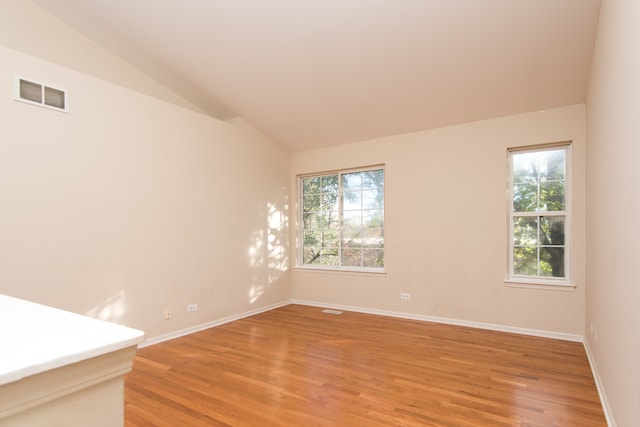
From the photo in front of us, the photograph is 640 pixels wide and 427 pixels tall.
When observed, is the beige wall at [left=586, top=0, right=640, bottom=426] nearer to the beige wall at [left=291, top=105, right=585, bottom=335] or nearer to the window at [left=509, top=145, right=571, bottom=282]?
the beige wall at [left=291, top=105, right=585, bottom=335]

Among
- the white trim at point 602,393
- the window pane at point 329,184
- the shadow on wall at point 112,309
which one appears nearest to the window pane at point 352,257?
the window pane at point 329,184

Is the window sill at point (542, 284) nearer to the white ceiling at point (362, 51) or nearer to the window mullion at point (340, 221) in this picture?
the white ceiling at point (362, 51)

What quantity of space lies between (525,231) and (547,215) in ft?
0.95

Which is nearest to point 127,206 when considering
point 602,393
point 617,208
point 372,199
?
point 372,199

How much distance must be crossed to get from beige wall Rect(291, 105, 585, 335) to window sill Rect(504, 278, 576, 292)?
5 cm

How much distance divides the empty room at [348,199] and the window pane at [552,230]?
3cm

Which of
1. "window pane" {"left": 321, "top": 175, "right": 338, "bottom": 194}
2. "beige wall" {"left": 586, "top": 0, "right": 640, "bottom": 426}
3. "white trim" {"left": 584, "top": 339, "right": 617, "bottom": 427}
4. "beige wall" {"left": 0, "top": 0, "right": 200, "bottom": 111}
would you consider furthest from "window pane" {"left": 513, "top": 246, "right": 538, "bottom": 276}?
"beige wall" {"left": 0, "top": 0, "right": 200, "bottom": 111}

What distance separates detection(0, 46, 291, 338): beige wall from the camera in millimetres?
3057

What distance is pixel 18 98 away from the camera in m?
3.03

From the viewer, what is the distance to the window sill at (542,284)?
12.8 ft

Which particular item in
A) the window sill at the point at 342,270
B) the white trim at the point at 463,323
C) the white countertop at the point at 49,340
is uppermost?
the white countertop at the point at 49,340

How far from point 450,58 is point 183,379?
3.72 m

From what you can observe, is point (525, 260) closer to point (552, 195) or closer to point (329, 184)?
point (552, 195)

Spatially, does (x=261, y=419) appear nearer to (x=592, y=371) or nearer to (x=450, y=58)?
(x=592, y=371)
